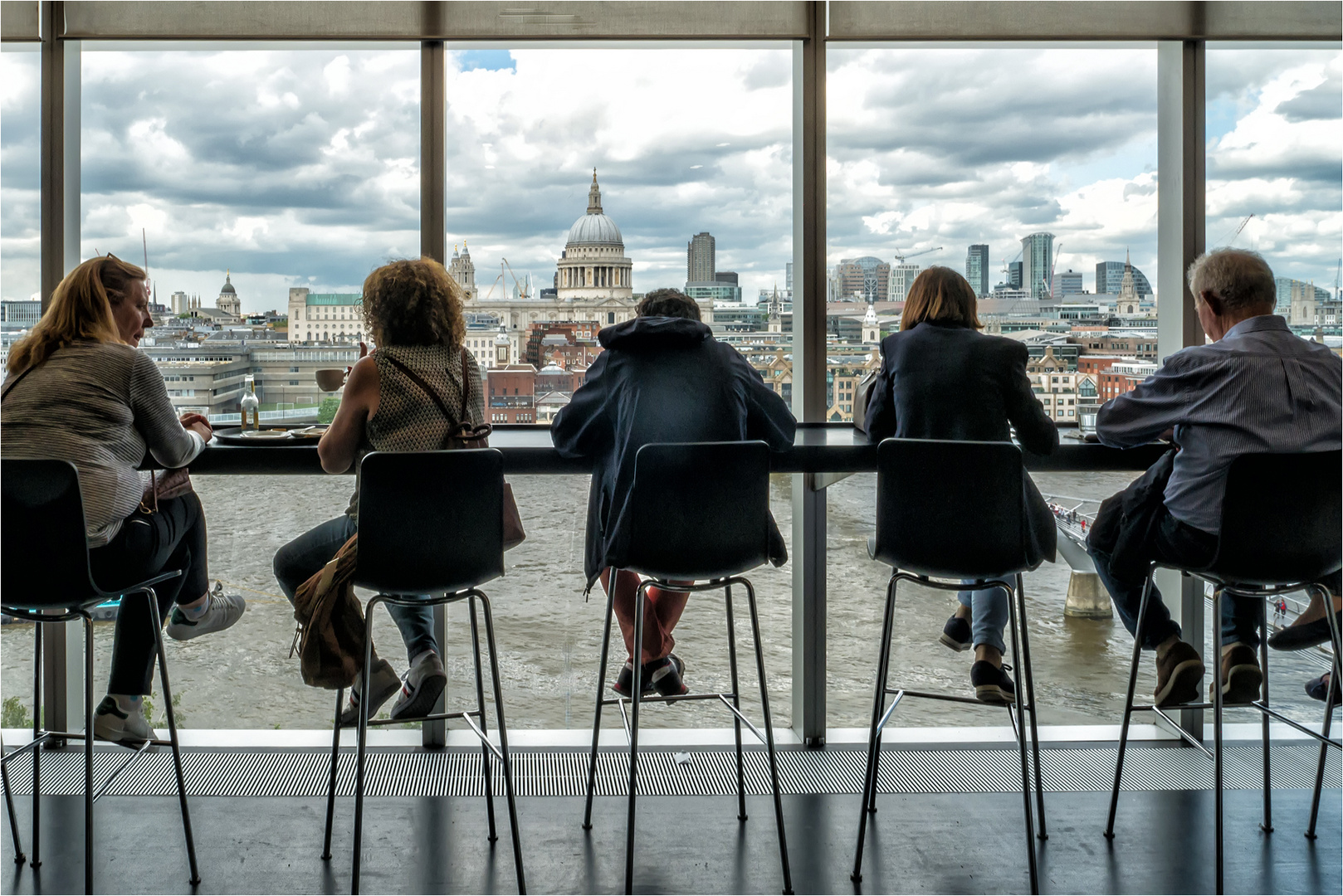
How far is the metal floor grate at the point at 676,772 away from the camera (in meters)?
2.70

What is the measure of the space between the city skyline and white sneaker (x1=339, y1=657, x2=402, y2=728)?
1447 millimetres

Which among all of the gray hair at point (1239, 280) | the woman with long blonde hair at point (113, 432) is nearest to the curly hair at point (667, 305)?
the woman with long blonde hair at point (113, 432)

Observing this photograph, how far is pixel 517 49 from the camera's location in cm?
310

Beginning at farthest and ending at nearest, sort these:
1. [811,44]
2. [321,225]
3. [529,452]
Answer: [321,225]
[811,44]
[529,452]

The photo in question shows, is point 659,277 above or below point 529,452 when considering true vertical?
above

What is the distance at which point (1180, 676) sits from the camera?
95.8 inches

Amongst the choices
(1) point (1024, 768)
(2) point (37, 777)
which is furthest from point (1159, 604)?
(2) point (37, 777)

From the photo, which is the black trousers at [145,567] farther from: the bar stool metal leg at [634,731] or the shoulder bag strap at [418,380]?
the bar stool metal leg at [634,731]

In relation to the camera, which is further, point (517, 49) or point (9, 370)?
point (517, 49)

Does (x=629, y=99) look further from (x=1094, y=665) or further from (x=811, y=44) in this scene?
(x=1094, y=665)

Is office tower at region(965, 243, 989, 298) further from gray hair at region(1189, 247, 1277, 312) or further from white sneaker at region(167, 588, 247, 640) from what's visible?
white sneaker at region(167, 588, 247, 640)

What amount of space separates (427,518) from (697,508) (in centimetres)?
63

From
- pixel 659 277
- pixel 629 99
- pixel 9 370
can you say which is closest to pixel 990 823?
pixel 659 277

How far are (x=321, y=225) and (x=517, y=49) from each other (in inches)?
37.4
